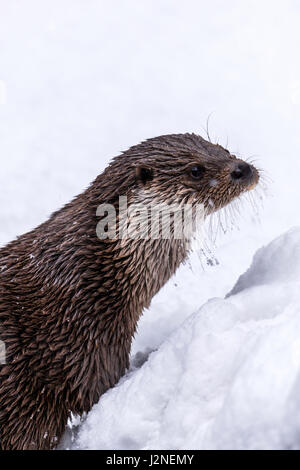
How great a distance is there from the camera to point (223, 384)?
1.87m

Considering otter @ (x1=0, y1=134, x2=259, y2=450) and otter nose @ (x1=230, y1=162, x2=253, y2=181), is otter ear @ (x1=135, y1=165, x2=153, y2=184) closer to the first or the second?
otter @ (x1=0, y1=134, x2=259, y2=450)

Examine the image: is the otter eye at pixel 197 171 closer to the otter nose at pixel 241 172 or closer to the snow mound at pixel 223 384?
the otter nose at pixel 241 172

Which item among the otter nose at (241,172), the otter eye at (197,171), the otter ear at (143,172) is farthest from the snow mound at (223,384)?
the otter ear at (143,172)

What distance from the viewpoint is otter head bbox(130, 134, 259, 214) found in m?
2.41

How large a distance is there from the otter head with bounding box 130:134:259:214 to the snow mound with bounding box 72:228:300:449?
1.02 feet

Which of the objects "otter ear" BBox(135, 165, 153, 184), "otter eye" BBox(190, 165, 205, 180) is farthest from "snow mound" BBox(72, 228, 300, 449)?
"otter ear" BBox(135, 165, 153, 184)

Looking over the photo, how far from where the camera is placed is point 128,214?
7.82 feet

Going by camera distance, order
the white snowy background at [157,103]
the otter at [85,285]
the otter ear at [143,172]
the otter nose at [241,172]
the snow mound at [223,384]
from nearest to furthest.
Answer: the snow mound at [223,384] → the otter at [85,285] → the otter ear at [143,172] → the otter nose at [241,172] → the white snowy background at [157,103]

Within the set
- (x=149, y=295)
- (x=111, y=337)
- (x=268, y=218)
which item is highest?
(x=268, y=218)

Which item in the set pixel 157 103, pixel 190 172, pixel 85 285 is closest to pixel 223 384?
pixel 85 285

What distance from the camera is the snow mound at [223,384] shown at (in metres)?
1.61
